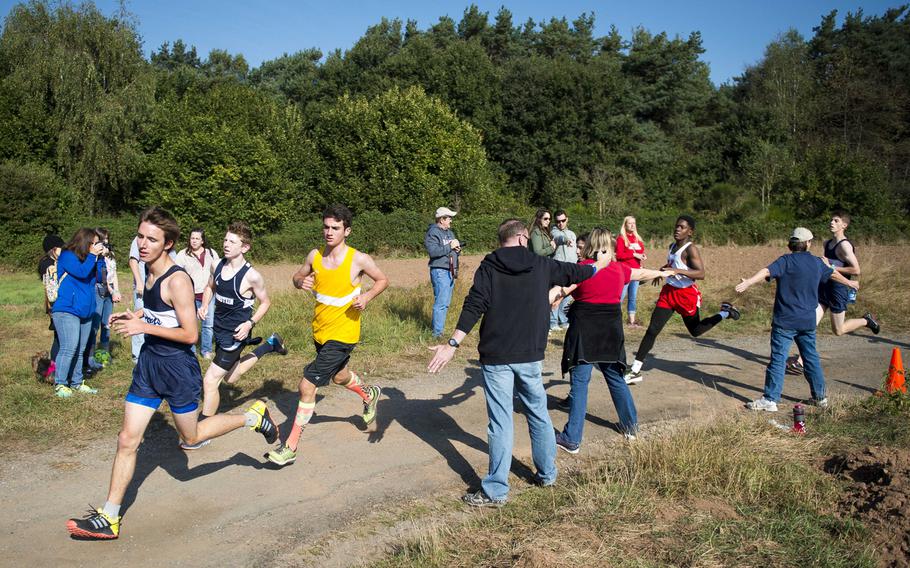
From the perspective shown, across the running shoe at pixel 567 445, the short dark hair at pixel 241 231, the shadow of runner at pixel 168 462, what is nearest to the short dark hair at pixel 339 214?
the short dark hair at pixel 241 231

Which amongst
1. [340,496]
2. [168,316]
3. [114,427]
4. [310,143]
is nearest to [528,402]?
[340,496]

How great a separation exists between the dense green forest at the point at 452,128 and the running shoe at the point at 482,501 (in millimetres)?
23835

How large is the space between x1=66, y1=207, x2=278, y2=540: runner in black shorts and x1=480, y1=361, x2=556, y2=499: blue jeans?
210cm

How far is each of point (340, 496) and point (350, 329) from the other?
1444 mm

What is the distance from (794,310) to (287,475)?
5.34m

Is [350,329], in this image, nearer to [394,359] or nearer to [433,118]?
[394,359]

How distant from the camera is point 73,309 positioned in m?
7.91

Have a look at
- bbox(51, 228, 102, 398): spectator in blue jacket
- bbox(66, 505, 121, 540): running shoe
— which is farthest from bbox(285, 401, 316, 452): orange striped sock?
bbox(51, 228, 102, 398): spectator in blue jacket

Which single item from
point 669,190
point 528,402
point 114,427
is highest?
point 669,190

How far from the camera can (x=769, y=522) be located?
4.90 metres

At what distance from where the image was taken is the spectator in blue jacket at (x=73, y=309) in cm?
784

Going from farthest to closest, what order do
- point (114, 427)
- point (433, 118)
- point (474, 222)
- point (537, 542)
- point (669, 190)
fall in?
point (669, 190) → point (433, 118) → point (474, 222) → point (114, 427) → point (537, 542)

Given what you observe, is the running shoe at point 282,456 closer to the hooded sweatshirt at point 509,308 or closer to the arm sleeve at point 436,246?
the hooded sweatshirt at point 509,308

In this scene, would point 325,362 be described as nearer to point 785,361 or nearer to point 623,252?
point 785,361
